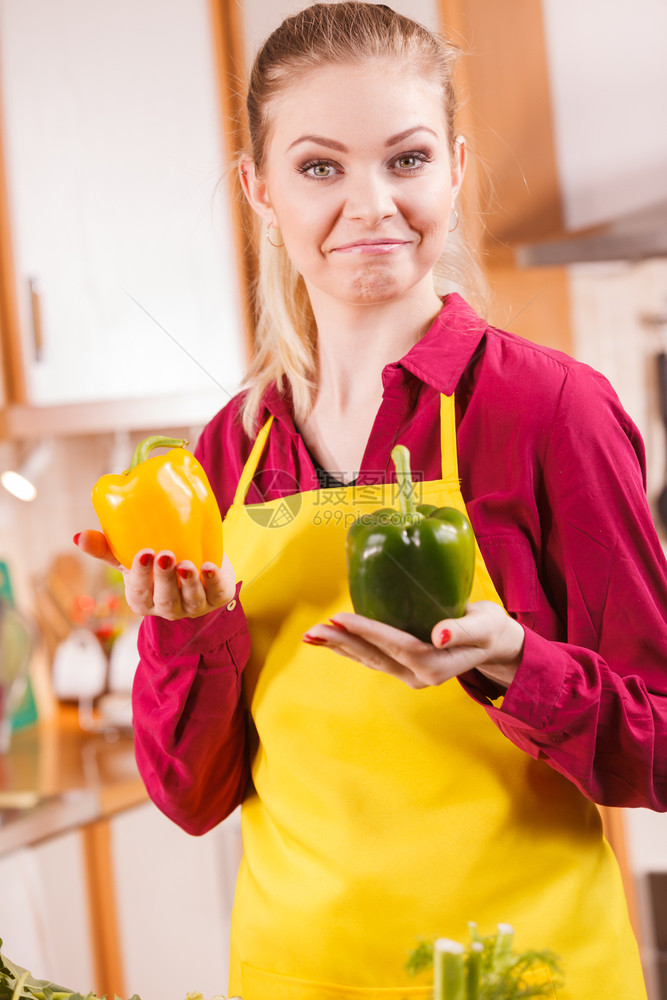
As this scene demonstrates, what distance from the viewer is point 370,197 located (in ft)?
1.58

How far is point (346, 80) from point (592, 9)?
20 cm

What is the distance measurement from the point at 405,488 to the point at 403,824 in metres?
0.25

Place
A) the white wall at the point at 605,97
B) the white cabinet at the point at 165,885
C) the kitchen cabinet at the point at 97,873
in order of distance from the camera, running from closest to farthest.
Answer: the white wall at the point at 605,97
the white cabinet at the point at 165,885
the kitchen cabinet at the point at 97,873

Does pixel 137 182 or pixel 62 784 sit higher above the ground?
pixel 137 182

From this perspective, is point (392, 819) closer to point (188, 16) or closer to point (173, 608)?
point (173, 608)

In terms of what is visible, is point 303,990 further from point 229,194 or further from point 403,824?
point 229,194

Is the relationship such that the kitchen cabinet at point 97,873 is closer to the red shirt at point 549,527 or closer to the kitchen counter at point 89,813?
the kitchen counter at point 89,813

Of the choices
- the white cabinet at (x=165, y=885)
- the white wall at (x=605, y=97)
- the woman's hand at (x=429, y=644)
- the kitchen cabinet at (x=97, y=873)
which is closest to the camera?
the woman's hand at (x=429, y=644)

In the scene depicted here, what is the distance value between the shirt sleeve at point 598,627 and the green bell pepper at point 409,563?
6cm

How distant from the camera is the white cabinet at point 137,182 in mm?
593

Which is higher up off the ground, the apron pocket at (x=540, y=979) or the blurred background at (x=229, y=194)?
the blurred background at (x=229, y=194)

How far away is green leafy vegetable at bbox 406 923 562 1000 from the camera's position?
0.49 meters

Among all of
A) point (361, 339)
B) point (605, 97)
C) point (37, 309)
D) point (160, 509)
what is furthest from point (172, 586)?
point (37, 309)

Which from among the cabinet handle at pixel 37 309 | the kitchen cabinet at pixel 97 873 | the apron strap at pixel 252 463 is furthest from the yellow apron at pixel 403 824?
the cabinet handle at pixel 37 309
